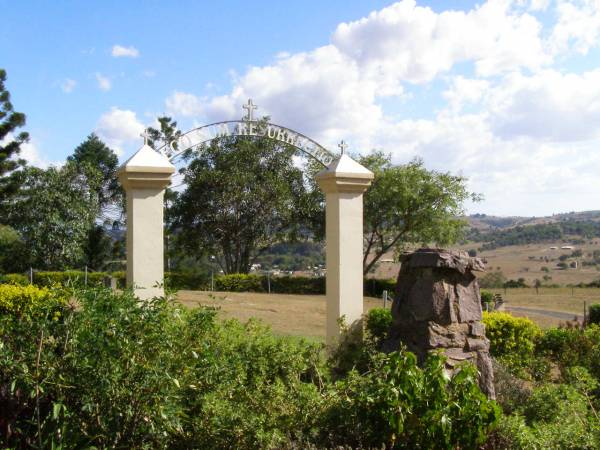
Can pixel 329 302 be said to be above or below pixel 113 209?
below

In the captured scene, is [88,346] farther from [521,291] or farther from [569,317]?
[521,291]

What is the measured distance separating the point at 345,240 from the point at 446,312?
206 centimetres

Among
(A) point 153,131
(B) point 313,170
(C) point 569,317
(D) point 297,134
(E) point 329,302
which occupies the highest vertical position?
(A) point 153,131

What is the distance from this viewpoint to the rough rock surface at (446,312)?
534 cm

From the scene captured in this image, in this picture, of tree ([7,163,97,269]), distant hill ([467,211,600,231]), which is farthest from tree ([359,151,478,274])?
distant hill ([467,211,600,231])

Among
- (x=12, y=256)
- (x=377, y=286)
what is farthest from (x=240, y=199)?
(x=12, y=256)

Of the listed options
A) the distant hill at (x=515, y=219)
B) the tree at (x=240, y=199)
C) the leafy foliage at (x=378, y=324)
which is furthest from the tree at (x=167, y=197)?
the distant hill at (x=515, y=219)

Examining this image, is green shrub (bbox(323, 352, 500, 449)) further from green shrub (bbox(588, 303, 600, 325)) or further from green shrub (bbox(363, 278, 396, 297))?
green shrub (bbox(363, 278, 396, 297))

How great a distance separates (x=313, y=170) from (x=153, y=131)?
10813 mm

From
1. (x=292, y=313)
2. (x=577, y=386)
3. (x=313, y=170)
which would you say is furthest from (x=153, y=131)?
(x=577, y=386)

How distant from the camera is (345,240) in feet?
23.6

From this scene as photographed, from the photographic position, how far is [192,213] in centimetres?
2584

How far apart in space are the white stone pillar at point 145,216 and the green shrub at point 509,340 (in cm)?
428

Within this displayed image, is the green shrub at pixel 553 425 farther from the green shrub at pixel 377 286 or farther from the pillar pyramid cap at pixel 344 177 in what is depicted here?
the green shrub at pixel 377 286
